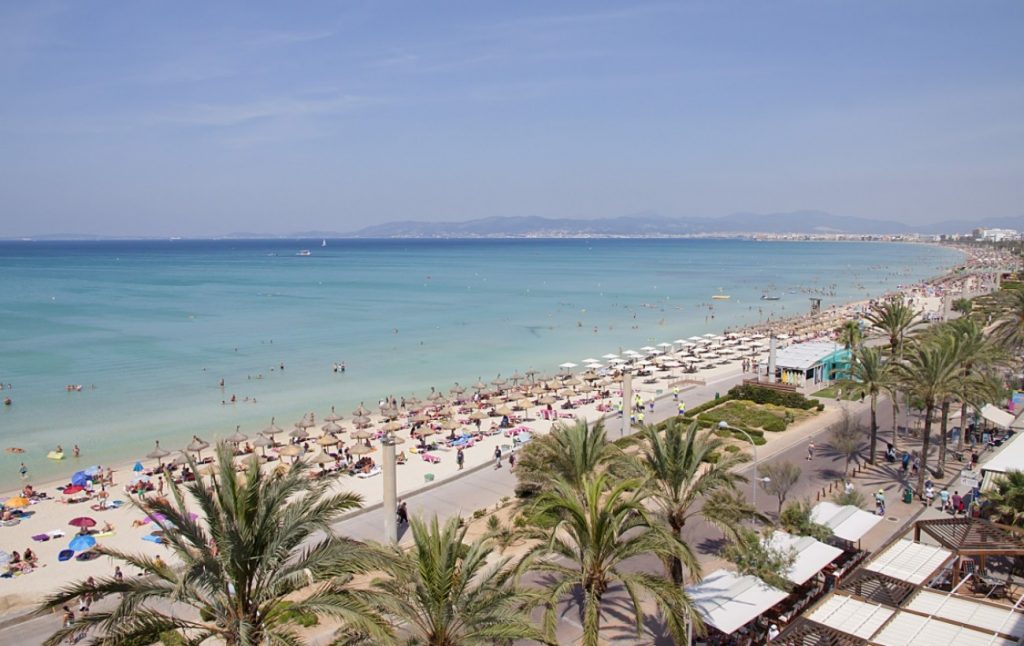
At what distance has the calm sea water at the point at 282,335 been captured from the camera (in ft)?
122

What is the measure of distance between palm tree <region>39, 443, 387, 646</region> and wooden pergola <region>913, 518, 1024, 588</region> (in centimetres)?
1267

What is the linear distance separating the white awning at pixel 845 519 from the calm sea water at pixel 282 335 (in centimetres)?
2709

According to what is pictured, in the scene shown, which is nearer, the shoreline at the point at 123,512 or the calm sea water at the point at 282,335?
the shoreline at the point at 123,512

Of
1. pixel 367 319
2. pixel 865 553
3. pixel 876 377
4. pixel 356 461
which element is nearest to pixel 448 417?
pixel 356 461

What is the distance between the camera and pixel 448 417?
3512cm

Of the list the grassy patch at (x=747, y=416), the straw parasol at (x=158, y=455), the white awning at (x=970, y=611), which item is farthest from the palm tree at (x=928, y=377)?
the straw parasol at (x=158, y=455)

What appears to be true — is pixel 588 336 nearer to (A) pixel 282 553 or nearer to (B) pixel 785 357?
(B) pixel 785 357

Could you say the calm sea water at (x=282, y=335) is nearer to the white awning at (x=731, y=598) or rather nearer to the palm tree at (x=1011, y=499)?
the white awning at (x=731, y=598)

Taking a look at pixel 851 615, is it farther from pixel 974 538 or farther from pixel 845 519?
pixel 845 519

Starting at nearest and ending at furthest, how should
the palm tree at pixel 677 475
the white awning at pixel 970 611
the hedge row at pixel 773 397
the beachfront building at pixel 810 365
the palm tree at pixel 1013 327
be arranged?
1. the white awning at pixel 970 611
2. the palm tree at pixel 677 475
3. the hedge row at pixel 773 397
4. the palm tree at pixel 1013 327
5. the beachfront building at pixel 810 365

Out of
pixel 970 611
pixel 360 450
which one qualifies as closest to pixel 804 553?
pixel 970 611

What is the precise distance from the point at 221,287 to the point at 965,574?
106105 millimetres

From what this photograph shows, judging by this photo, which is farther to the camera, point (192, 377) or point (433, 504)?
point (192, 377)

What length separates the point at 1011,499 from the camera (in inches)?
642
